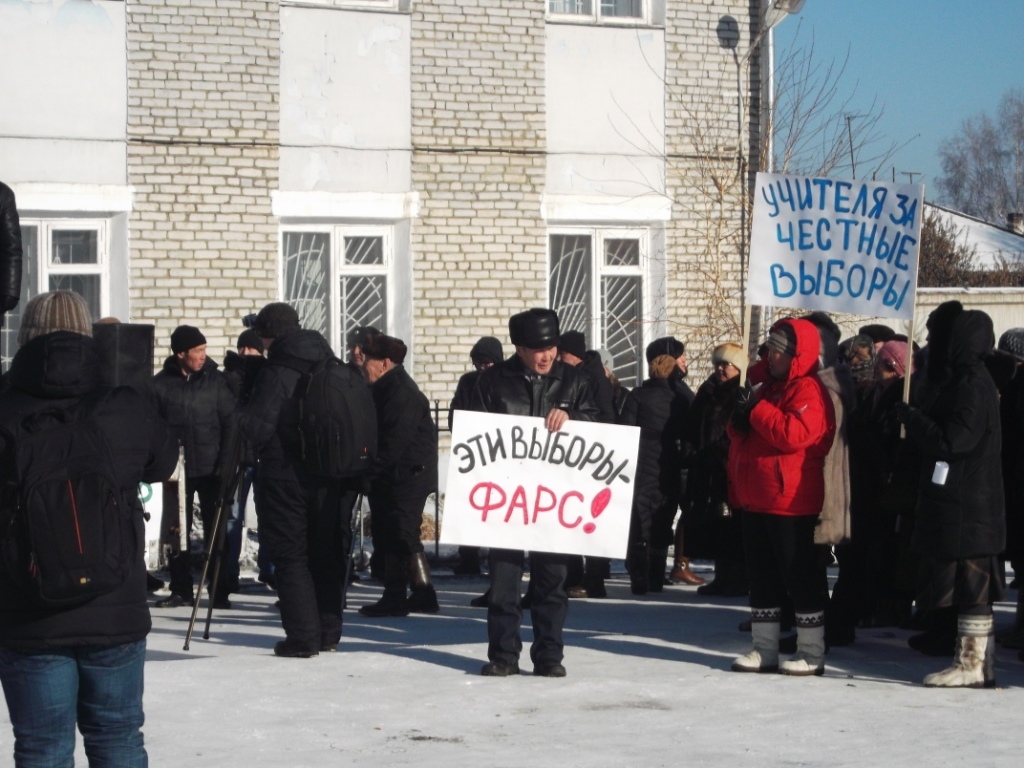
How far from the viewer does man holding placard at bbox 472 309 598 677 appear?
26.3 ft

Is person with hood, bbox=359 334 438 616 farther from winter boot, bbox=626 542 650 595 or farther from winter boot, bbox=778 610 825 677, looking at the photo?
winter boot, bbox=778 610 825 677

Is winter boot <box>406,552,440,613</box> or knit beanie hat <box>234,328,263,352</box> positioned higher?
knit beanie hat <box>234,328,263,352</box>

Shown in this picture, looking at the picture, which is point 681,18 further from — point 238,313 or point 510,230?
point 238,313

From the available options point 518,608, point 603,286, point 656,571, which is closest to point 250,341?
point 656,571

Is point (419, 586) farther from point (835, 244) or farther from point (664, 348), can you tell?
Answer: point (835, 244)

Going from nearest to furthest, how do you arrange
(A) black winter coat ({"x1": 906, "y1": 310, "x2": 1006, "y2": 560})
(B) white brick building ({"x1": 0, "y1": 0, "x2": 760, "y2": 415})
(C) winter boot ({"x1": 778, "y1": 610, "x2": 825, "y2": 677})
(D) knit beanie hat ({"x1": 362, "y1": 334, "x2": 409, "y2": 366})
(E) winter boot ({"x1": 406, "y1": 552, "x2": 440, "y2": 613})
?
(A) black winter coat ({"x1": 906, "y1": 310, "x2": 1006, "y2": 560})
(C) winter boot ({"x1": 778, "y1": 610, "x2": 825, "y2": 677})
(D) knit beanie hat ({"x1": 362, "y1": 334, "x2": 409, "y2": 366})
(E) winter boot ({"x1": 406, "y1": 552, "x2": 440, "y2": 613})
(B) white brick building ({"x1": 0, "y1": 0, "x2": 760, "y2": 415})

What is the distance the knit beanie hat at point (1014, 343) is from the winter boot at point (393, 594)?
4041 mm

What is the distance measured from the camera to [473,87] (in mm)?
16359

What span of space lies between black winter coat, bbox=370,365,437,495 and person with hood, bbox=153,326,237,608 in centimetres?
126

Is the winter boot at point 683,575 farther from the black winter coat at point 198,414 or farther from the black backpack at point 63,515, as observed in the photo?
the black backpack at point 63,515

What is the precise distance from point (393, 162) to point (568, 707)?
953cm

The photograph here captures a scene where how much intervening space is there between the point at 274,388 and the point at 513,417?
4.26 ft

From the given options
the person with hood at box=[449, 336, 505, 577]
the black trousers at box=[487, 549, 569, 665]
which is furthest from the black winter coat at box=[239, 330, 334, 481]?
the black trousers at box=[487, 549, 569, 665]

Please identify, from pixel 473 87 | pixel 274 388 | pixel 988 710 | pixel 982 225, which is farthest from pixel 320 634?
pixel 982 225
